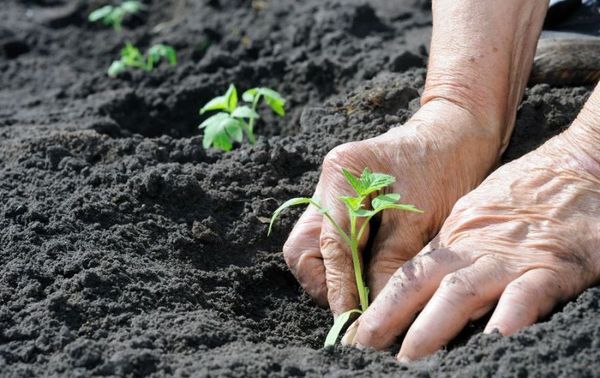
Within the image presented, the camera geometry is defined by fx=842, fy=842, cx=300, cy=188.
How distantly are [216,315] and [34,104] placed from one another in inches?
109

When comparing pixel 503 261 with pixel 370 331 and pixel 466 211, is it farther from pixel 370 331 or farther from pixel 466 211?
pixel 370 331

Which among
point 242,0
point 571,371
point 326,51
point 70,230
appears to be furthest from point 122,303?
point 242,0

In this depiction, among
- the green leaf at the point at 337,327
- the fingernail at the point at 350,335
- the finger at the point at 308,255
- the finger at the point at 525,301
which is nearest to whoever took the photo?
the finger at the point at 525,301

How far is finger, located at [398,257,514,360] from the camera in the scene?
2.32 metres

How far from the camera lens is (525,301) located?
2299mm

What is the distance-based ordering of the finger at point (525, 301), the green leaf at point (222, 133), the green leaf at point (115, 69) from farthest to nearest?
1. the green leaf at point (115, 69)
2. the green leaf at point (222, 133)
3. the finger at point (525, 301)

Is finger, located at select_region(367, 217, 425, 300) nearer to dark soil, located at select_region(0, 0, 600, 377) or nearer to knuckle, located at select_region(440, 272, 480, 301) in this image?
dark soil, located at select_region(0, 0, 600, 377)

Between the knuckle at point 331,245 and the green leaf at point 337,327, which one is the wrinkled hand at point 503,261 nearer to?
the green leaf at point 337,327

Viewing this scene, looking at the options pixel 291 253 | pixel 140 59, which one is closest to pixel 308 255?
pixel 291 253

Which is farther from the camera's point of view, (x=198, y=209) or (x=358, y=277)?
(x=198, y=209)

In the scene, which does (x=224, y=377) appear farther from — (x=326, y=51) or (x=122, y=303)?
(x=326, y=51)

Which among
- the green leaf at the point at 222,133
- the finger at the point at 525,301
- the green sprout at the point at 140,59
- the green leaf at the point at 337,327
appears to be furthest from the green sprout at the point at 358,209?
the green sprout at the point at 140,59

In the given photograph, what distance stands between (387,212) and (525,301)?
0.65 metres

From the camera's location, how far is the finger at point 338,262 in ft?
8.74
